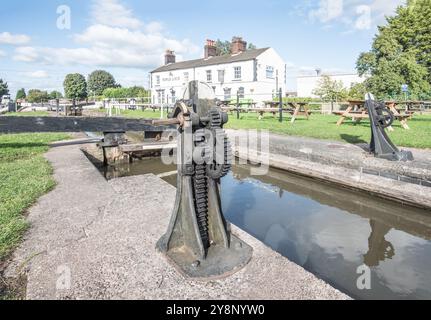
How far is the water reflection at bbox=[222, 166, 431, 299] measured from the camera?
9.45ft

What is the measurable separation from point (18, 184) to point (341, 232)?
4.64m

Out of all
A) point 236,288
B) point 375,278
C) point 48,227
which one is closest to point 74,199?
point 48,227

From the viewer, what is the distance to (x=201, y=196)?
254cm

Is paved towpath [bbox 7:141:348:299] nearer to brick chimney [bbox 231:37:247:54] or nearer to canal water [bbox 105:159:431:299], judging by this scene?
canal water [bbox 105:159:431:299]

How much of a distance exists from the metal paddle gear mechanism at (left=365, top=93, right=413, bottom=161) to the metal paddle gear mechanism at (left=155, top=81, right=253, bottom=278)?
4.42m

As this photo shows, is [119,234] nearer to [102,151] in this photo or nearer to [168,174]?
[168,174]

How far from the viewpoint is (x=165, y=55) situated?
44.9 meters

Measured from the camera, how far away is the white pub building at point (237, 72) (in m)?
33.4

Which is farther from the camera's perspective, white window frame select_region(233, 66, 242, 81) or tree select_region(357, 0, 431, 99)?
white window frame select_region(233, 66, 242, 81)

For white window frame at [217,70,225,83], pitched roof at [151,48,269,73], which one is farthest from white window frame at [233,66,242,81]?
white window frame at [217,70,225,83]

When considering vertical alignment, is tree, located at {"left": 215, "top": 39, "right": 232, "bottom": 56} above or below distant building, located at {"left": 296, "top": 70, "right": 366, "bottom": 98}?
above

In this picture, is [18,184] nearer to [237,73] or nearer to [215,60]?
[237,73]
